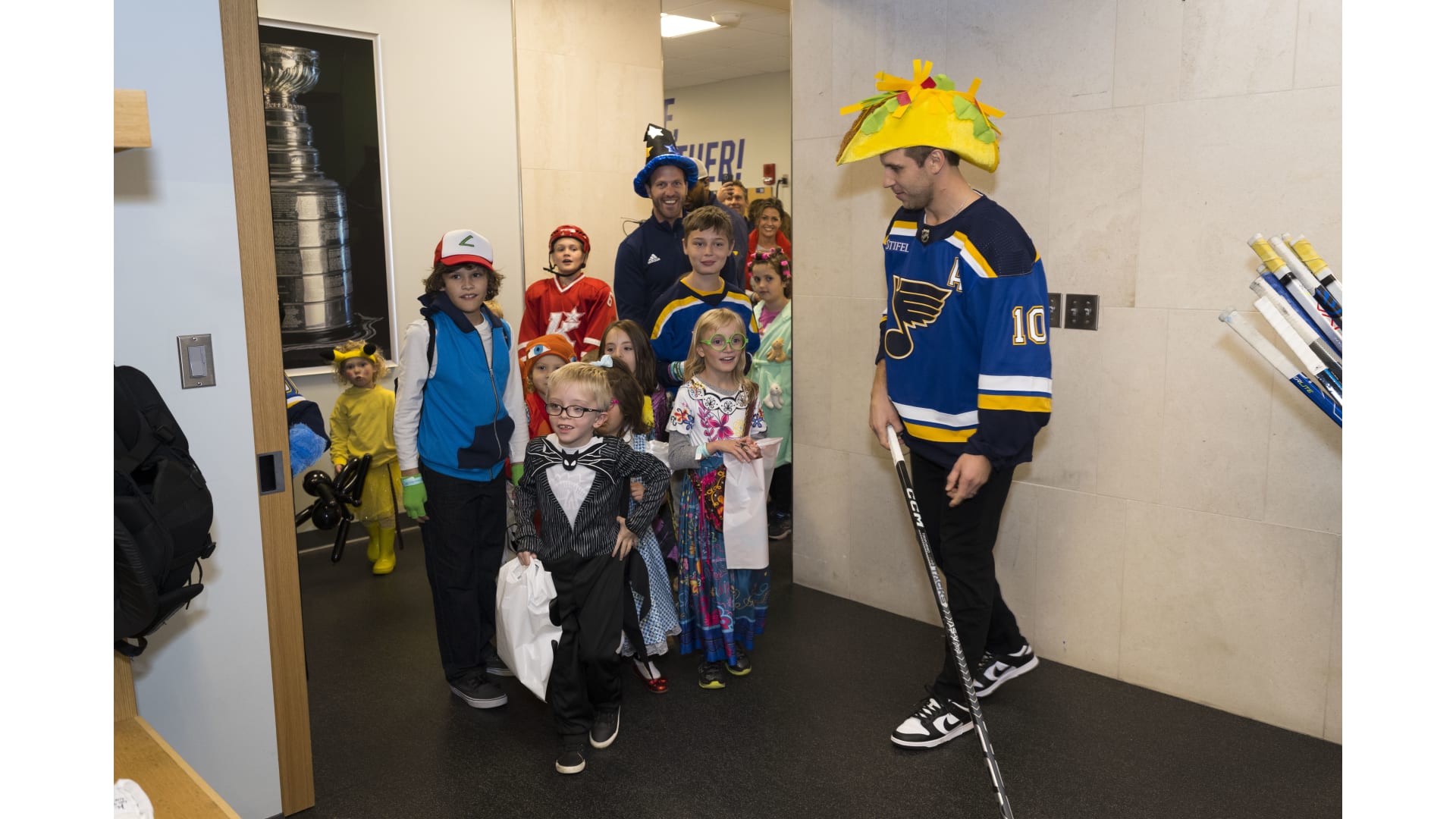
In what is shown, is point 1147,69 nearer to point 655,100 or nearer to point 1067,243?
point 1067,243

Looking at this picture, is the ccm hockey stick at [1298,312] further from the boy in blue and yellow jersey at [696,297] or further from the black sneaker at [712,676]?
the black sneaker at [712,676]

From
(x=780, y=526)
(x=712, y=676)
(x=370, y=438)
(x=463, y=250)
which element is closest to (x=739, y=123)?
(x=780, y=526)

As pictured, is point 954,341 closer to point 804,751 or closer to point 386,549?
point 804,751

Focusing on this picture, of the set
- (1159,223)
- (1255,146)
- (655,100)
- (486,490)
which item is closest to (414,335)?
(486,490)

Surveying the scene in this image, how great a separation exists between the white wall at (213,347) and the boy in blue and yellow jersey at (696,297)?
173 cm

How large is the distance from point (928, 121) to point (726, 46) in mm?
6177

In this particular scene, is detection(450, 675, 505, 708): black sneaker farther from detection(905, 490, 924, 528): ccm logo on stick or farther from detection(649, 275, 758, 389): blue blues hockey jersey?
detection(905, 490, 924, 528): ccm logo on stick

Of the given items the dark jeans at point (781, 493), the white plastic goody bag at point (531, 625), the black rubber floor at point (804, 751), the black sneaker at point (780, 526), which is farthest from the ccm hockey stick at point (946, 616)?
the dark jeans at point (781, 493)

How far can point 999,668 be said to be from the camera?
10.3 ft

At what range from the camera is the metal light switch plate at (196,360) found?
7.06 ft

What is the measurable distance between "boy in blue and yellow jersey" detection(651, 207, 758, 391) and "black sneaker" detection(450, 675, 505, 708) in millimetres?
1273

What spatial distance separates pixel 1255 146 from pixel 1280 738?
1.66 metres

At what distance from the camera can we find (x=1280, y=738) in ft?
9.30

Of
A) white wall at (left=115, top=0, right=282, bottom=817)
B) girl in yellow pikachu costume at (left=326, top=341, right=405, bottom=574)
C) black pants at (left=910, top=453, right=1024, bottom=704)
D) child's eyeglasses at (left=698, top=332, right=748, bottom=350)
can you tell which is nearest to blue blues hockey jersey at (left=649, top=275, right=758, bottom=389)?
child's eyeglasses at (left=698, top=332, right=748, bottom=350)
